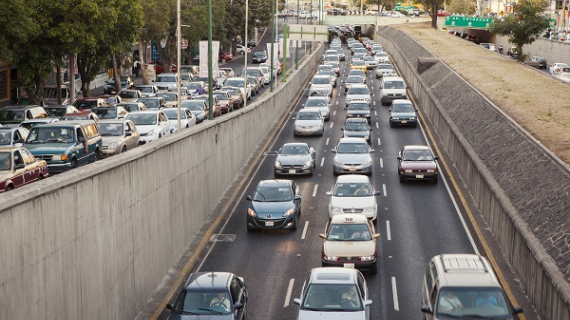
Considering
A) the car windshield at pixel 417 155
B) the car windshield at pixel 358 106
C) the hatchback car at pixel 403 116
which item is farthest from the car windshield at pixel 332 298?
the car windshield at pixel 358 106

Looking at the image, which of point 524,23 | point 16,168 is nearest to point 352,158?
point 16,168

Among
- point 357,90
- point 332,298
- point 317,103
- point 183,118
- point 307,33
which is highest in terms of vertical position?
A: point 307,33

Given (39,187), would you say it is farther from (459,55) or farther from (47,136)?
(459,55)

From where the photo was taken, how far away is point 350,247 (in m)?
23.4

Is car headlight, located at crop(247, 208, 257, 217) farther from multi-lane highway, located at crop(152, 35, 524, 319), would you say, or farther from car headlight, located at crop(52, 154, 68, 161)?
car headlight, located at crop(52, 154, 68, 161)

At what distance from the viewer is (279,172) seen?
3684cm

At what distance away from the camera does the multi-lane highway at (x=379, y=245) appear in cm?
2183

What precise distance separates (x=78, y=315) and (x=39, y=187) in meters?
3.13

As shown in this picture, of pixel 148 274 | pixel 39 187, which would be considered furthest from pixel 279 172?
pixel 39 187

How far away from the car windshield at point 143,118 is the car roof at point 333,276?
22625 mm

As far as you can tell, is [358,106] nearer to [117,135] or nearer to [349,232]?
[117,135]

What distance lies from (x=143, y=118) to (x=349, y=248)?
19792 millimetres

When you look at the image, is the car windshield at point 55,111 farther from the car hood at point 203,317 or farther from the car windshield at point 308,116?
the car hood at point 203,317

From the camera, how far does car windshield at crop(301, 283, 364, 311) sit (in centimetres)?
1798
